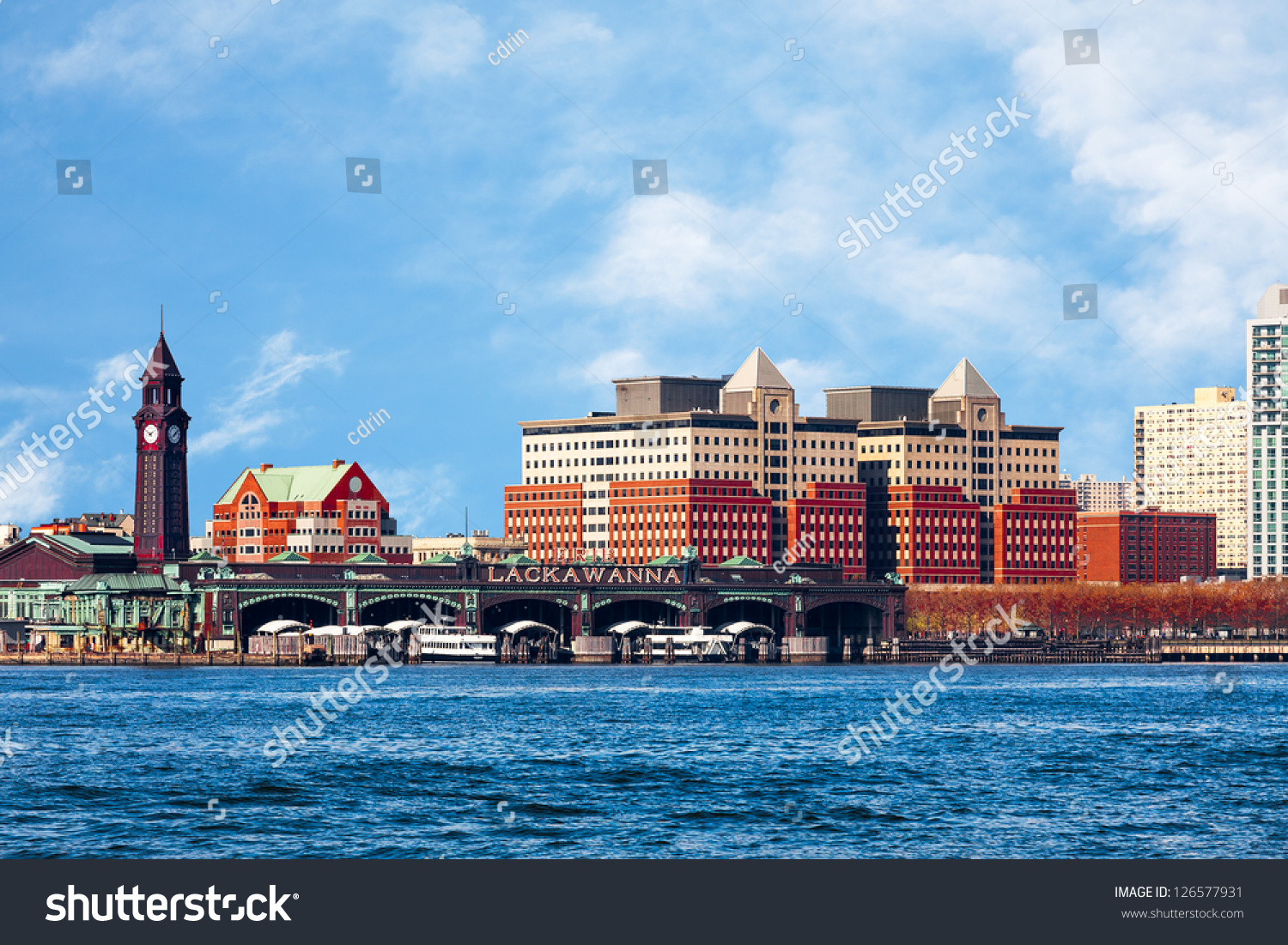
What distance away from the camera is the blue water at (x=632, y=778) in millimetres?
65500

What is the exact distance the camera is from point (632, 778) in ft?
→ 275

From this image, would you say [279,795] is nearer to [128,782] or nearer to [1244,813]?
[128,782]

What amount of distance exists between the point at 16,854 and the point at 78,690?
87.6 meters

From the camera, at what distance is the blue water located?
65500 mm

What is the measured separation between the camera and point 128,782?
8050 centimetres

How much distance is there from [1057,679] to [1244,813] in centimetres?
10877

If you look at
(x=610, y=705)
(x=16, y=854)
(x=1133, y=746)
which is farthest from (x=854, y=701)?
(x=16, y=854)
